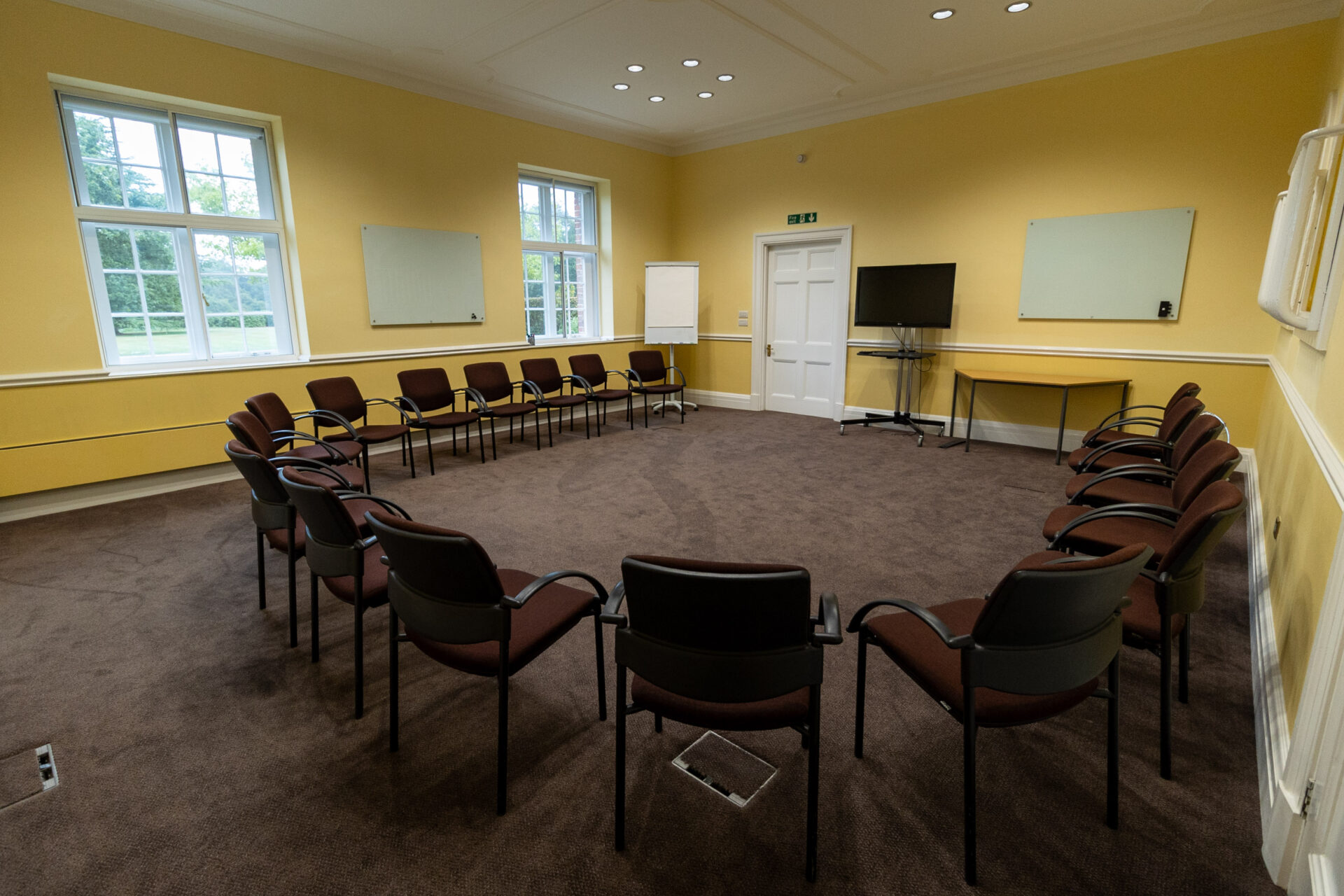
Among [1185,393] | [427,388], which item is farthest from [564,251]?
[1185,393]

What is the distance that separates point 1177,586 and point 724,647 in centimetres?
135

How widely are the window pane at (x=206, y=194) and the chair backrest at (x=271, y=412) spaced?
184cm

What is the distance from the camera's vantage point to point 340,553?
210 centimetres

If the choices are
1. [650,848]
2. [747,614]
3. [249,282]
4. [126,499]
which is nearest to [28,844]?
[650,848]

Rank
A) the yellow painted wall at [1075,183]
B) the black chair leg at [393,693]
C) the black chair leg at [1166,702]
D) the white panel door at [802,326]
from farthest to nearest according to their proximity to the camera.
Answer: the white panel door at [802,326], the yellow painted wall at [1075,183], the black chair leg at [393,693], the black chair leg at [1166,702]

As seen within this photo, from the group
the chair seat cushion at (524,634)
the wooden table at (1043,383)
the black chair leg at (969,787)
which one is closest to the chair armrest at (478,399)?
the chair seat cushion at (524,634)

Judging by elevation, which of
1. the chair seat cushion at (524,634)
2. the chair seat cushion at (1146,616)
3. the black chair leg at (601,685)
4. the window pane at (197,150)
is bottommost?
Answer: the black chair leg at (601,685)

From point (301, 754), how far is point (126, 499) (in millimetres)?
3740

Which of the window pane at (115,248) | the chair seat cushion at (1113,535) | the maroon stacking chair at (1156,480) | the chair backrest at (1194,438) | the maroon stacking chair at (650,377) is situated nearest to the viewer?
the maroon stacking chair at (1156,480)

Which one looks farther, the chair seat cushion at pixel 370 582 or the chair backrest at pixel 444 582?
the chair seat cushion at pixel 370 582

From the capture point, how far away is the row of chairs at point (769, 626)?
4.46ft

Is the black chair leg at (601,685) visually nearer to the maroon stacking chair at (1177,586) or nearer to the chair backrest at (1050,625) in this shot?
the chair backrest at (1050,625)

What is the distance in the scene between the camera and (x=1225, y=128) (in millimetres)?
4629

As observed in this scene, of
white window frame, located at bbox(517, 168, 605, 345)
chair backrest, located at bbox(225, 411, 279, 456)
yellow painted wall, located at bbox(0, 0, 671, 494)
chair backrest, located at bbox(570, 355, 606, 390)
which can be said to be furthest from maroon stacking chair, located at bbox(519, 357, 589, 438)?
chair backrest, located at bbox(225, 411, 279, 456)
